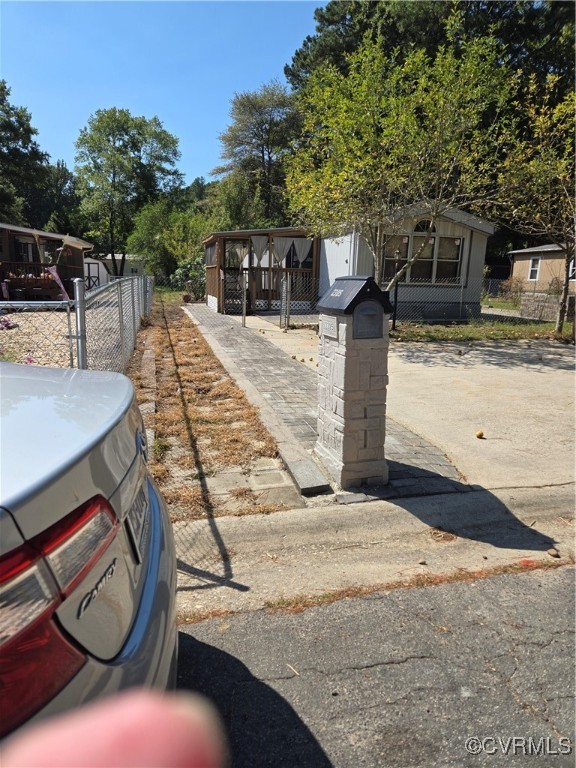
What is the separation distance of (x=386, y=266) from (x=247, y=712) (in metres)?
17.6

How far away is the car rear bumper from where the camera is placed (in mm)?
1102

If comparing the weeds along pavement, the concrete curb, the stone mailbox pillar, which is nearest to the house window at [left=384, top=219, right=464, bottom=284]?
the weeds along pavement

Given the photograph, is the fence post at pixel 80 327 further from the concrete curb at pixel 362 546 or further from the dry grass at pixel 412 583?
the dry grass at pixel 412 583

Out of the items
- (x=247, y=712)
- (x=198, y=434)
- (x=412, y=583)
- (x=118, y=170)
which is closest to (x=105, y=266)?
(x=118, y=170)

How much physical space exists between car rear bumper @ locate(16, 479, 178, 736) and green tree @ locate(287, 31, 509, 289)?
10.4 meters

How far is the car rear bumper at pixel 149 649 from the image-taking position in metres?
1.10

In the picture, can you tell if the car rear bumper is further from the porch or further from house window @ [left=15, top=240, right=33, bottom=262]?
house window @ [left=15, top=240, right=33, bottom=262]

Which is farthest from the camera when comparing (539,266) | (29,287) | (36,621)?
(539,266)

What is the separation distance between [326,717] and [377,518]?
5.88 feet

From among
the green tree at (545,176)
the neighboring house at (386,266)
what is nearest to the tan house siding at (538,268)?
the neighboring house at (386,266)

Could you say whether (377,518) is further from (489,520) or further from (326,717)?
(326,717)

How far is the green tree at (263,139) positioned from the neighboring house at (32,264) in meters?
12.7

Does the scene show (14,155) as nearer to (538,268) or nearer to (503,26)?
(503,26)

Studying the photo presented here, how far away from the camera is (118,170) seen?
156 ft
